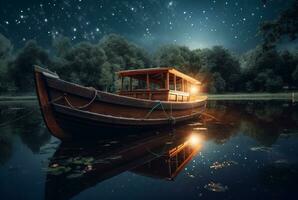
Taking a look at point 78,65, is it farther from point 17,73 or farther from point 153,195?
point 153,195

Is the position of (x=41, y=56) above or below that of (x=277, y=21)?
above

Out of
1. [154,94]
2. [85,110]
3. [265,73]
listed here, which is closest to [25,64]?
[154,94]

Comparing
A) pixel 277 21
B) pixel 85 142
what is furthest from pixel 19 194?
pixel 277 21

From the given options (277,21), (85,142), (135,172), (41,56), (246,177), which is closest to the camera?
(246,177)

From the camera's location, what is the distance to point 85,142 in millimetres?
8641

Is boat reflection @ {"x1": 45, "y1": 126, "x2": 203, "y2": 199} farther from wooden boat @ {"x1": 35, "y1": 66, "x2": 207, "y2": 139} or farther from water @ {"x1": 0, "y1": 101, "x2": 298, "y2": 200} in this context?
wooden boat @ {"x1": 35, "y1": 66, "x2": 207, "y2": 139}

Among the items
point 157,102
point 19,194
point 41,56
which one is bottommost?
point 19,194

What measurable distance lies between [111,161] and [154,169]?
1.27 meters

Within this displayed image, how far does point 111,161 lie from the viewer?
6242 mm

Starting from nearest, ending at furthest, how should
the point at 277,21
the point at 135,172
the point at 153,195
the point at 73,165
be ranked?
1. the point at 153,195
2. the point at 135,172
3. the point at 73,165
4. the point at 277,21

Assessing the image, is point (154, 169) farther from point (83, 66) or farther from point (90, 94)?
point (83, 66)

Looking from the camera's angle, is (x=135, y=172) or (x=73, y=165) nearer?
(x=135, y=172)

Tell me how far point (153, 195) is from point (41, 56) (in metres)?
58.7

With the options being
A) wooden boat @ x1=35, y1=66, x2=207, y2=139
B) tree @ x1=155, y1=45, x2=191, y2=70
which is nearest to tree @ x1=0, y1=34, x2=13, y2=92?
tree @ x1=155, y1=45, x2=191, y2=70
